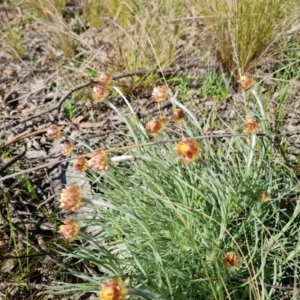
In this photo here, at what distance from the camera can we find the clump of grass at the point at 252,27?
2.04m

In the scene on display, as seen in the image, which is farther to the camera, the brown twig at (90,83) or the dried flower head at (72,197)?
the brown twig at (90,83)

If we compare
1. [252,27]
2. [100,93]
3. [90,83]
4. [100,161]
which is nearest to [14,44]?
[90,83]

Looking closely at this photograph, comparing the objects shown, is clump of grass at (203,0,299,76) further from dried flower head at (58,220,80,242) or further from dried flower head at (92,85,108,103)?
dried flower head at (58,220,80,242)

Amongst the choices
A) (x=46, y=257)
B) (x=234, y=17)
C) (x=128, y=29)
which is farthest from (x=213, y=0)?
(x=46, y=257)

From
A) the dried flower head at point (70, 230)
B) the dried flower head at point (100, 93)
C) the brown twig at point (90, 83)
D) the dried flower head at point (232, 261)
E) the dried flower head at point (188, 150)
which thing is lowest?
the brown twig at point (90, 83)

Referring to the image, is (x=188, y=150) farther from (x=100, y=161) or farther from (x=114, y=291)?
(x=114, y=291)

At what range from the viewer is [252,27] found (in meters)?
2.05

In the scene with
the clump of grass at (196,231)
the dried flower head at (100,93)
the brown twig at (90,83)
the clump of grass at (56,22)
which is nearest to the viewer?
the clump of grass at (196,231)

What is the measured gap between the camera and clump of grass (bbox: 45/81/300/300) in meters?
1.10

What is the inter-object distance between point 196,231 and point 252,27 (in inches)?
45.7

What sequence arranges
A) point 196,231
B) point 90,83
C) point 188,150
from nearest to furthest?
1. point 188,150
2. point 196,231
3. point 90,83

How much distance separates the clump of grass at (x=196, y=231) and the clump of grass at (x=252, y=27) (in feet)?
2.48

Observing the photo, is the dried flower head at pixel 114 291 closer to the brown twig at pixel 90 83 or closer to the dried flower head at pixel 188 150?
the dried flower head at pixel 188 150

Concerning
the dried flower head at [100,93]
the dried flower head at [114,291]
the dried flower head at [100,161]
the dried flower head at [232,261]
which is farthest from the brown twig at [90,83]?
Result: the dried flower head at [114,291]
